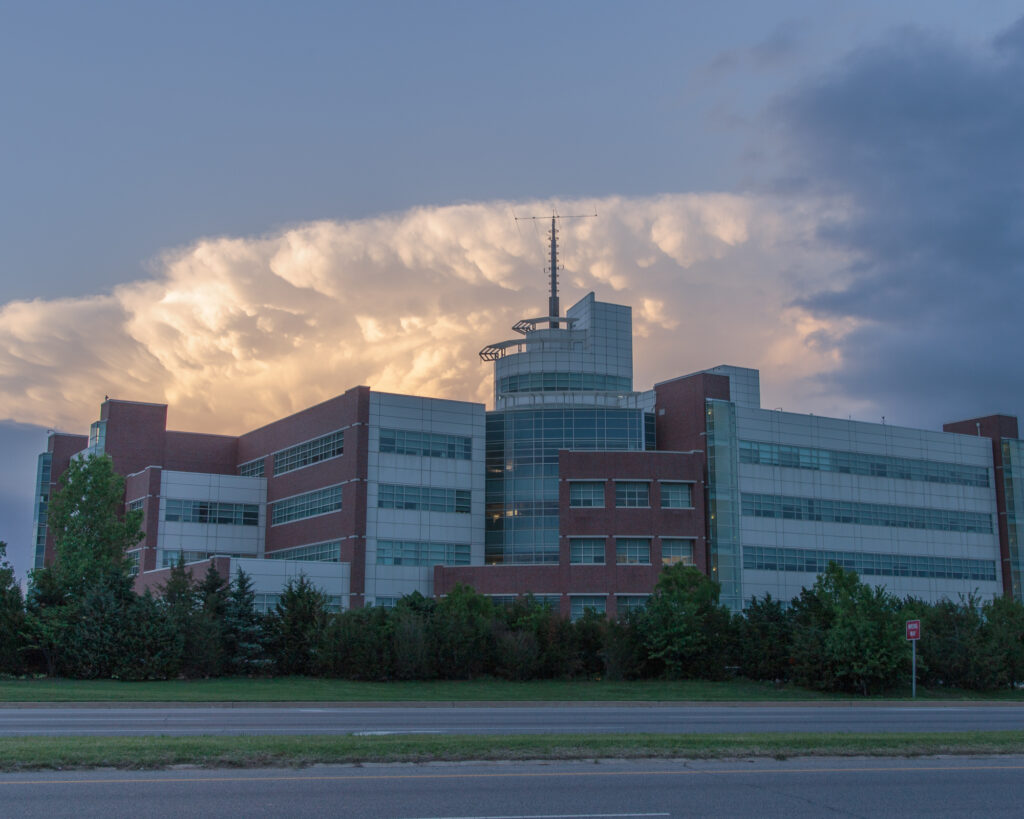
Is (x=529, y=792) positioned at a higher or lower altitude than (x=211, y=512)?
lower

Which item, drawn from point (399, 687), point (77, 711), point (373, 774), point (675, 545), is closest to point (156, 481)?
point (675, 545)

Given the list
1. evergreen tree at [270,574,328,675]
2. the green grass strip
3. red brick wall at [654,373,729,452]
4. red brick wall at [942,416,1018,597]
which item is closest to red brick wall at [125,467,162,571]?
evergreen tree at [270,574,328,675]

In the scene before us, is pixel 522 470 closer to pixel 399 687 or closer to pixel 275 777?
pixel 399 687

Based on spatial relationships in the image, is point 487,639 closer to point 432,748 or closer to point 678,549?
point 678,549

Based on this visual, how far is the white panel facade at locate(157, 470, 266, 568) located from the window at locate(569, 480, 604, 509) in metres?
24.6

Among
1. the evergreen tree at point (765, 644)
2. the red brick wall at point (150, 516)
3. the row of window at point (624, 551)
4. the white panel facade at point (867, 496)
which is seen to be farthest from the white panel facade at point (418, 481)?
the evergreen tree at point (765, 644)

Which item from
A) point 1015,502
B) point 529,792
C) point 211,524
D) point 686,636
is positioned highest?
point 1015,502

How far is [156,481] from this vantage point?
249 ft

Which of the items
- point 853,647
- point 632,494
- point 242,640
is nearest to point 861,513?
point 632,494

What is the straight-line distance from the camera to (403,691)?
38.3 meters

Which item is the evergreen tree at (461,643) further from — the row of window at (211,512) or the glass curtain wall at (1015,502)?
the glass curtain wall at (1015,502)

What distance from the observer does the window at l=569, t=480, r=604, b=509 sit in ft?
224

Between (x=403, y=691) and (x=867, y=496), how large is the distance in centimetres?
4899

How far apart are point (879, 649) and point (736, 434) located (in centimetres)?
3306
